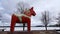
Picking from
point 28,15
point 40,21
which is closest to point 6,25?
point 40,21

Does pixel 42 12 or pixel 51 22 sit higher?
pixel 42 12

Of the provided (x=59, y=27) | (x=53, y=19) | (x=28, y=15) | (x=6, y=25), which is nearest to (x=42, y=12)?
(x=53, y=19)

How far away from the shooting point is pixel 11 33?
2.87 meters

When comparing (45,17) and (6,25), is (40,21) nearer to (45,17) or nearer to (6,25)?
(45,17)

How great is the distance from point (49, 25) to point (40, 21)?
0.46m

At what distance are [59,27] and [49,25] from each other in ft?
1.61

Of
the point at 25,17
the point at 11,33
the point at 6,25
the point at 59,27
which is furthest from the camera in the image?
the point at 59,27

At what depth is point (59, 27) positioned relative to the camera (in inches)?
279

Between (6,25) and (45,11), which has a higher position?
(45,11)

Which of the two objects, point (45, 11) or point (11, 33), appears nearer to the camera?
point (11, 33)

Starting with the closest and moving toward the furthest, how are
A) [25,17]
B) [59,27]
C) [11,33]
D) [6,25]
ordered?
[11,33]
[25,17]
[6,25]
[59,27]

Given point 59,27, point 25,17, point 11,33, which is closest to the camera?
point 11,33

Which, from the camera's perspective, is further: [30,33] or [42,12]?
[42,12]

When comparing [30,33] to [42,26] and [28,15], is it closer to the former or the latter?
[28,15]
